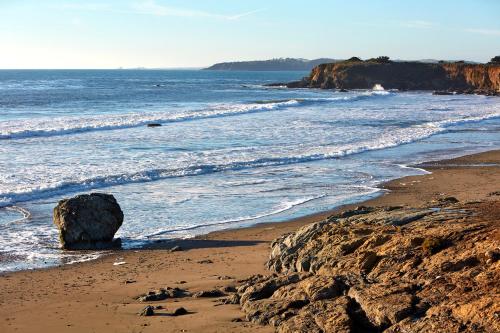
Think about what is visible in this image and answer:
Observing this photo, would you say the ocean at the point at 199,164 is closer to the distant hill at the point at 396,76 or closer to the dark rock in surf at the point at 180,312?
the dark rock in surf at the point at 180,312

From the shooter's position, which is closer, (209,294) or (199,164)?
(209,294)

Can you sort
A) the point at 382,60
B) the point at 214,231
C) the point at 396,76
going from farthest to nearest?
the point at 382,60, the point at 396,76, the point at 214,231

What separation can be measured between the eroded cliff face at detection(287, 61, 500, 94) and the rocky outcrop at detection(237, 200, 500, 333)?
96.8 m

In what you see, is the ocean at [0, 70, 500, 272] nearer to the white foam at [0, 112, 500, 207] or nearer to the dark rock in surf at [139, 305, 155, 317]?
the white foam at [0, 112, 500, 207]

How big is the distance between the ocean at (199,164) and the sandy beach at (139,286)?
0.81m

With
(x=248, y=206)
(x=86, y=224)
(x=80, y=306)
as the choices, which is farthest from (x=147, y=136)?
(x=80, y=306)

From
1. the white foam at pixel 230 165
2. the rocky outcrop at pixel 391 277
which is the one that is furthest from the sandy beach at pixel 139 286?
the white foam at pixel 230 165

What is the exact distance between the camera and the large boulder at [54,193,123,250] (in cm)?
1344

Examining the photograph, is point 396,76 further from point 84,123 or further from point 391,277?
point 391,277

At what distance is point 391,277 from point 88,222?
7.48m

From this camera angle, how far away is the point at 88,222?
13.7 metres

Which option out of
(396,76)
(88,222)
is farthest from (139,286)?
(396,76)

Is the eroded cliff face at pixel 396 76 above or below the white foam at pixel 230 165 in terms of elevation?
above

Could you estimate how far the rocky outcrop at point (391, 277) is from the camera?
269 inches
